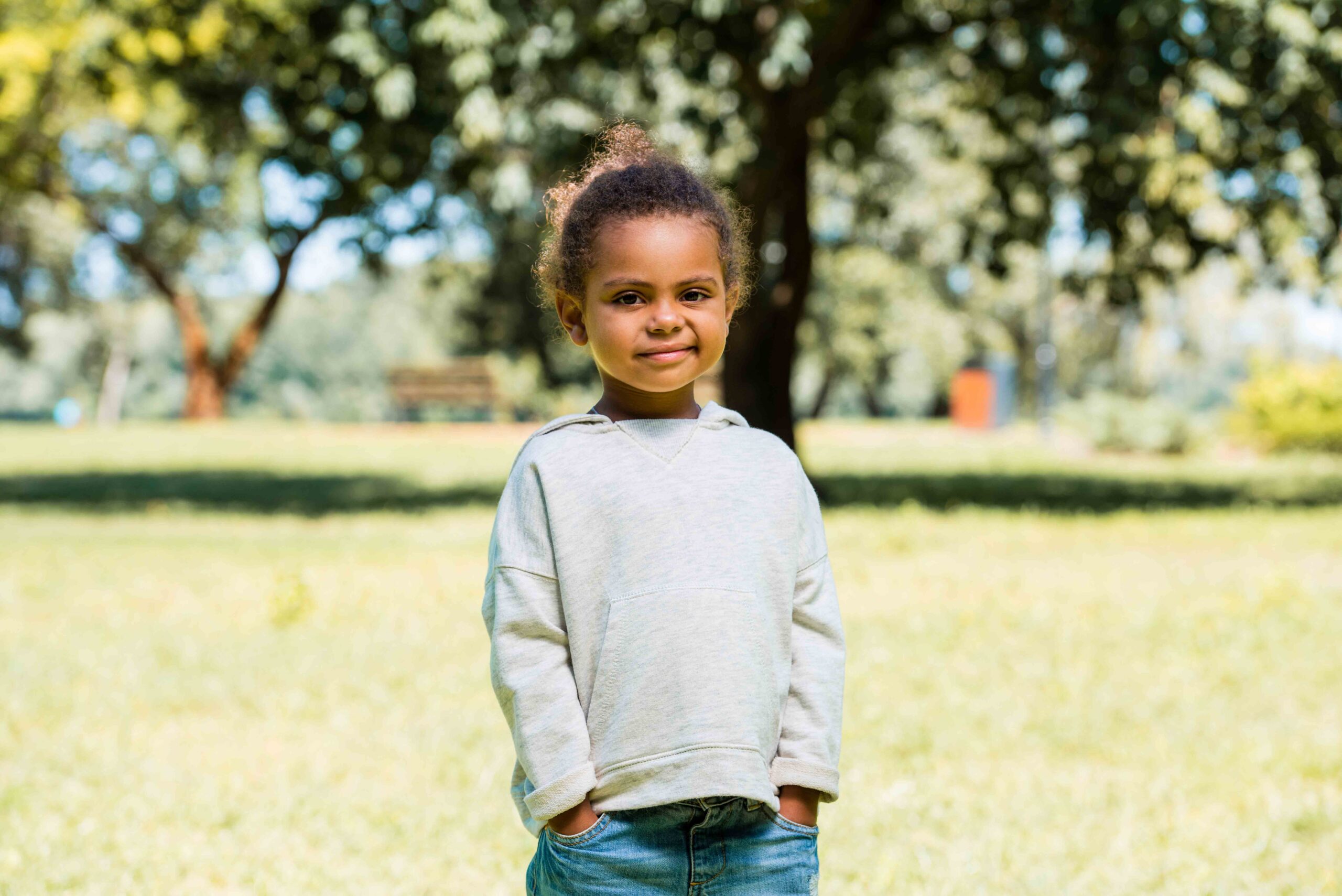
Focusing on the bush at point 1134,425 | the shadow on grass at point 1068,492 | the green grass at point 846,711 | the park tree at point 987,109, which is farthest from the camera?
the bush at point 1134,425

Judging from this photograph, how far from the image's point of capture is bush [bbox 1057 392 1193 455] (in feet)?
69.6

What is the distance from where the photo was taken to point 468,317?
3678 cm

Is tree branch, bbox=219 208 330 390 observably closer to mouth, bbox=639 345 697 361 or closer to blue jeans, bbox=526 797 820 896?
mouth, bbox=639 345 697 361

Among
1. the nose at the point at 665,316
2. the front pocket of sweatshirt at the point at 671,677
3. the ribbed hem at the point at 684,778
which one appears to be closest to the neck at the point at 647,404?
the nose at the point at 665,316

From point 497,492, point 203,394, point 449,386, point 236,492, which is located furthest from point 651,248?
point 203,394

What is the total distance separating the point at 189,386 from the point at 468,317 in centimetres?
867

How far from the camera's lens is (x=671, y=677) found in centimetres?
185

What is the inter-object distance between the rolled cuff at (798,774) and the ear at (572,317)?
71 cm

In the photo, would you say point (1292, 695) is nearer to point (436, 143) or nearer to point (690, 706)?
point (690, 706)

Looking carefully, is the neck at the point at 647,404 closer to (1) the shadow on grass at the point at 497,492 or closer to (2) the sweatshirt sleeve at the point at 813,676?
(2) the sweatshirt sleeve at the point at 813,676

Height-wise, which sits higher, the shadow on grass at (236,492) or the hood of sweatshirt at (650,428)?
the hood of sweatshirt at (650,428)

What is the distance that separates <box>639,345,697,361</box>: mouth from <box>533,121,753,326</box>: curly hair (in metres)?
0.16

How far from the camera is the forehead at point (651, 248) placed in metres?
1.93

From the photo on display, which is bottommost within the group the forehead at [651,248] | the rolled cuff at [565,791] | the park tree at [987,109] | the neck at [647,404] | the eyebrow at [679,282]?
the rolled cuff at [565,791]
